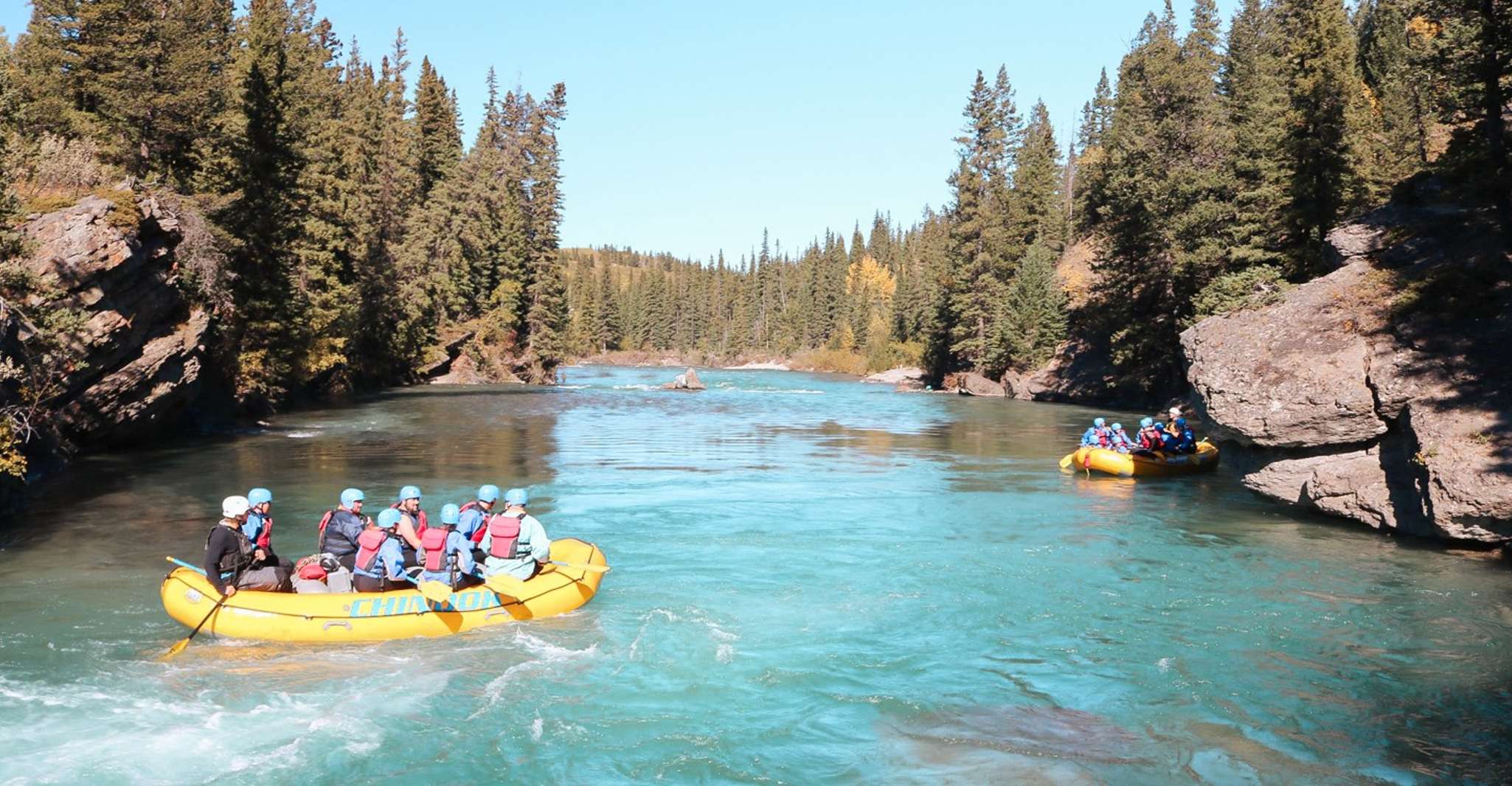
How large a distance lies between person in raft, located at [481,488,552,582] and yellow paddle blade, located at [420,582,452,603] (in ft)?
3.11

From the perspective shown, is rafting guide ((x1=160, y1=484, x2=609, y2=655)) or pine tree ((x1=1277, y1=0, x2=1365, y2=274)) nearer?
rafting guide ((x1=160, y1=484, x2=609, y2=655))

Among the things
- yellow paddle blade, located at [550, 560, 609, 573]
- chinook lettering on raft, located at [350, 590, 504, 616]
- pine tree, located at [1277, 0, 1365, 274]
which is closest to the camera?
chinook lettering on raft, located at [350, 590, 504, 616]

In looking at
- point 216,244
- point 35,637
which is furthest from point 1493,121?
point 216,244

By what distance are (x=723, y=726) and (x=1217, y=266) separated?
119ft

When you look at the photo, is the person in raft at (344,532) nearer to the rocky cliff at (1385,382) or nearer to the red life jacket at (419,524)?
the red life jacket at (419,524)

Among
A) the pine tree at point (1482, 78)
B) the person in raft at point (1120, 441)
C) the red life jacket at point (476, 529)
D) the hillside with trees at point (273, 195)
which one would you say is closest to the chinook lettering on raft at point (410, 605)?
the red life jacket at point (476, 529)

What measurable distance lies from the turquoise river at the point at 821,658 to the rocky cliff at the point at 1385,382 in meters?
0.88

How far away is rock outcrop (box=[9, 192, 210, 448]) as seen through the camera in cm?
2028

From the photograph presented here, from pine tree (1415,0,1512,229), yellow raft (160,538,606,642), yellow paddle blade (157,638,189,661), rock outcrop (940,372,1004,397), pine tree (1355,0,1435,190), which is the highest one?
pine tree (1355,0,1435,190)

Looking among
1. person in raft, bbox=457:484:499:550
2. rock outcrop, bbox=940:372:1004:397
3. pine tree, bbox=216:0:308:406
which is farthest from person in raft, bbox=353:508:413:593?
rock outcrop, bbox=940:372:1004:397

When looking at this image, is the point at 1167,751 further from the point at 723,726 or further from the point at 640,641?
the point at 640,641

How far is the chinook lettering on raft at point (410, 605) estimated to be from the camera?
453 inches

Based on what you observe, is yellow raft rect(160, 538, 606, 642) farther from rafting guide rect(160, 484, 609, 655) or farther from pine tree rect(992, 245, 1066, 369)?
pine tree rect(992, 245, 1066, 369)

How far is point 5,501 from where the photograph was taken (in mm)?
17219
